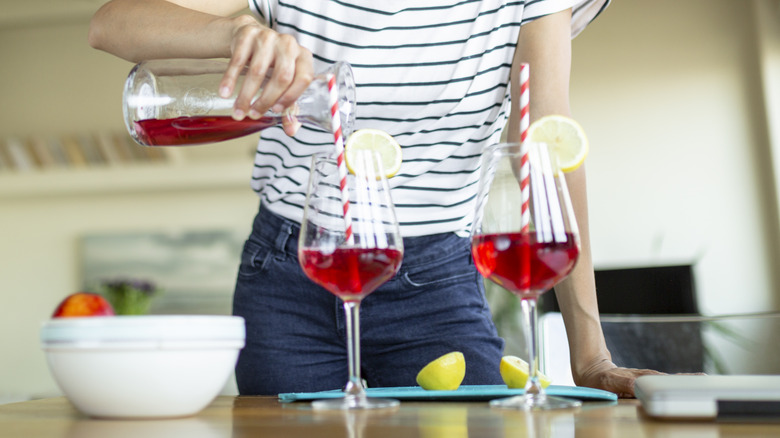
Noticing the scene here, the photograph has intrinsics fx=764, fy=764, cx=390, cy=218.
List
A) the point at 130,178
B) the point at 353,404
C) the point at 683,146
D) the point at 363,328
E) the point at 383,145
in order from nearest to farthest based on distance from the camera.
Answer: the point at 353,404 < the point at 383,145 < the point at 363,328 < the point at 683,146 < the point at 130,178

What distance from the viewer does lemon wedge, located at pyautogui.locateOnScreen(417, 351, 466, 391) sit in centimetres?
90

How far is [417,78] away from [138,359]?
76 centimetres

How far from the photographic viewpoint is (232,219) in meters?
4.96

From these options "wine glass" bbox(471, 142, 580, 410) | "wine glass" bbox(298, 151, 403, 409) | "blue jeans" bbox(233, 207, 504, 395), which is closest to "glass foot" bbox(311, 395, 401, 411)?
"wine glass" bbox(298, 151, 403, 409)

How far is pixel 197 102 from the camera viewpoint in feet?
3.24

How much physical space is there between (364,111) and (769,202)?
A: 3.86 metres

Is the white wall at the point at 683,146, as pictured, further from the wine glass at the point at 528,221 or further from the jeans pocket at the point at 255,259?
the wine glass at the point at 528,221

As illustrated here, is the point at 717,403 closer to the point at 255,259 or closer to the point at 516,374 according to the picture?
the point at 516,374

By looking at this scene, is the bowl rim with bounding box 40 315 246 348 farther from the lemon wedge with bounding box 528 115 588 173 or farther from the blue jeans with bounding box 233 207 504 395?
the blue jeans with bounding box 233 207 504 395

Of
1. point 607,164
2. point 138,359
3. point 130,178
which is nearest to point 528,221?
point 138,359

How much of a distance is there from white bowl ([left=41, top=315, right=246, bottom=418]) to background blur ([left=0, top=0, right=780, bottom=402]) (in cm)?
390

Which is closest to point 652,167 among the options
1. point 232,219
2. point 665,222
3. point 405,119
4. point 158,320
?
point 665,222

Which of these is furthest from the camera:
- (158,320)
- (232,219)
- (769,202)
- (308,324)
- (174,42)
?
(232,219)

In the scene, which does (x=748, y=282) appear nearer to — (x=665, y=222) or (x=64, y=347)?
(x=665, y=222)
